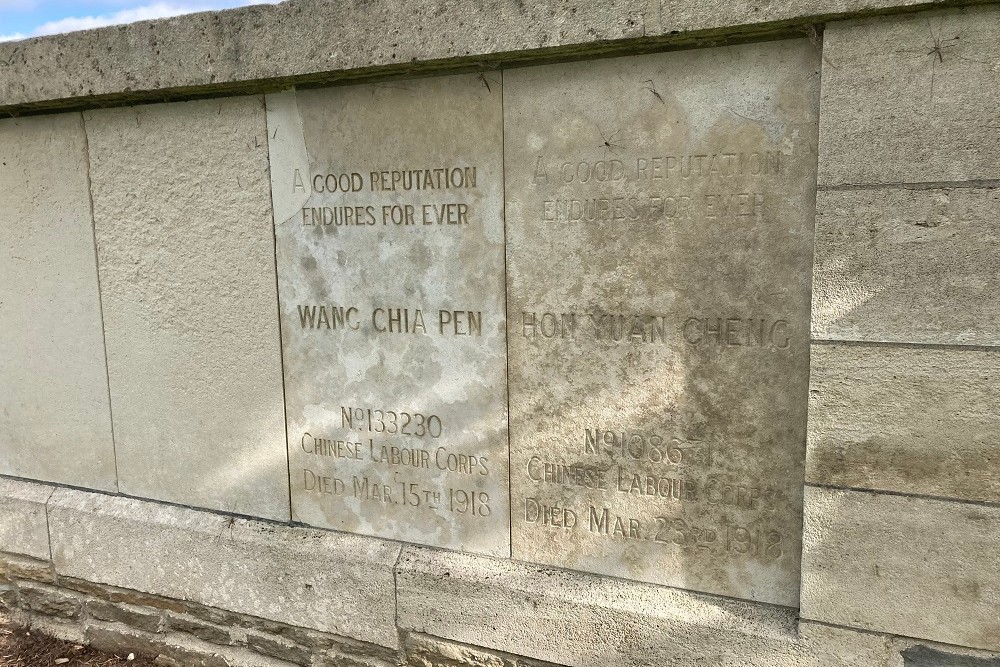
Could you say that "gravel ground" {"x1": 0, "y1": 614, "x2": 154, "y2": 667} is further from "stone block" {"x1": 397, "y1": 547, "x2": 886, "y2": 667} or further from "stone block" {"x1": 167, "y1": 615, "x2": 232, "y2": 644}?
"stone block" {"x1": 397, "y1": 547, "x2": 886, "y2": 667}

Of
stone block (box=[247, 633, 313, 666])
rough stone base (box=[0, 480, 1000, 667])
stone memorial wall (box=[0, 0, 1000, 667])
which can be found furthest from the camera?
stone block (box=[247, 633, 313, 666])

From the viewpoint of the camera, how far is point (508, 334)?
7.72 ft

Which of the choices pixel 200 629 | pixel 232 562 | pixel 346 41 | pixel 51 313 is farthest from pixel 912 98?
pixel 51 313

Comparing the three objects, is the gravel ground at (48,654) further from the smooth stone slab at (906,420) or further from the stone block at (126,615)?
the smooth stone slab at (906,420)

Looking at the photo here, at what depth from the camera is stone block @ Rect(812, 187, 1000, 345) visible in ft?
5.65

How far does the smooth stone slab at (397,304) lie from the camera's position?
7.71ft

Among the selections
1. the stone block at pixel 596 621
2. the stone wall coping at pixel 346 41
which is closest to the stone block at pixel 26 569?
the stone block at pixel 596 621

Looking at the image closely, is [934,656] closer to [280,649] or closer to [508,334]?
[508,334]

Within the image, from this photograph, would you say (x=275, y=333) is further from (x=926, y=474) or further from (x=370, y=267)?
(x=926, y=474)

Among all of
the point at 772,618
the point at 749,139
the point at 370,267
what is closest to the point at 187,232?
the point at 370,267

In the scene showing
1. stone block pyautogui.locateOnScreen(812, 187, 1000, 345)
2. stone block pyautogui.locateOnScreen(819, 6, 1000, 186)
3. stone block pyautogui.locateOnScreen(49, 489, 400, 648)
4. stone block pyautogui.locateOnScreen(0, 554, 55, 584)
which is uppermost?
stone block pyautogui.locateOnScreen(819, 6, 1000, 186)

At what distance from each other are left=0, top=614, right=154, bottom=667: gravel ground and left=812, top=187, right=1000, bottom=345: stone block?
305 cm

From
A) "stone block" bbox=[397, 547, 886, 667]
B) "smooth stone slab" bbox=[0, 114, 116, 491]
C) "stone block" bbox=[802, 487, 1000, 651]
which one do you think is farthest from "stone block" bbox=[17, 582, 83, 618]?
"stone block" bbox=[802, 487, 1000, 651]

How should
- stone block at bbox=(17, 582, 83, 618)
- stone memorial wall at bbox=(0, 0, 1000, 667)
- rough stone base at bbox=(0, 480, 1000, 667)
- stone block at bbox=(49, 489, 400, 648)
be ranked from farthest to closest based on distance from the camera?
stone block at bbox=(17, 582, 83, 618), stone block at bbox=(49, 489, 400, 648), rough stone base at bbox=(0, 480, 1000, 667), stone memorial wall at bbox=(0, 0, 1000, 667)
